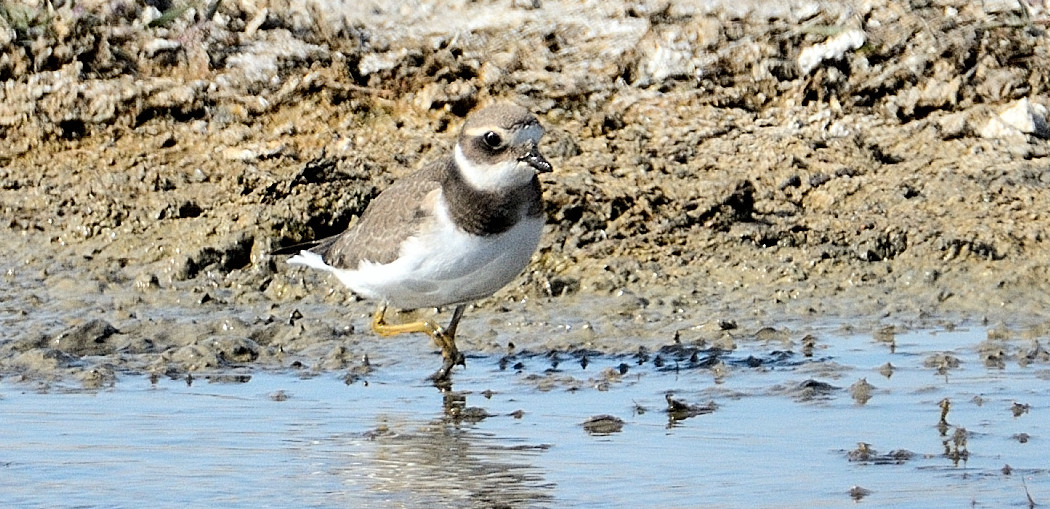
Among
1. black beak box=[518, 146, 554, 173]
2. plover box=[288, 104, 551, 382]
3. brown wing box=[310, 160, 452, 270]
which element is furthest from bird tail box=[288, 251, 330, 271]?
black beak box=[518, 146, 554, 173]

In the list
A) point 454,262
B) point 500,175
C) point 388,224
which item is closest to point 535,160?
point 500,175

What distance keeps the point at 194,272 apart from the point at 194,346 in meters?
1.36

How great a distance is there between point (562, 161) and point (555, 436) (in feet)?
11.5

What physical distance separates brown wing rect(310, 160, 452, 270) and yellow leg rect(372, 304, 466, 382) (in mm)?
345

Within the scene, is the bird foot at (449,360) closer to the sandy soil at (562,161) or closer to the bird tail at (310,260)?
the sandy soil at (562,161)

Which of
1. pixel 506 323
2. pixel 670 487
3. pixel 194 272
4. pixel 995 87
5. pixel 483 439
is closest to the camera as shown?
pixel 670 487

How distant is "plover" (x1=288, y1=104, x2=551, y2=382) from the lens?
23.7 feet

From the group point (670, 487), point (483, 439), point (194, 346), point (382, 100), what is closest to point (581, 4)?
point (382, 100)

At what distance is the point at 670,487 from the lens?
5684 millimetres

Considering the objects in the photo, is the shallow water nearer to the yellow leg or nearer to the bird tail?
the yellow leg

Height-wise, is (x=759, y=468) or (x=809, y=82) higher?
(x=809, y=82)

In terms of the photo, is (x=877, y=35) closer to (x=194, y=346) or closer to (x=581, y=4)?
(x=581, y=4)

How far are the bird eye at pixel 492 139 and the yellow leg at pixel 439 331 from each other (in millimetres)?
923

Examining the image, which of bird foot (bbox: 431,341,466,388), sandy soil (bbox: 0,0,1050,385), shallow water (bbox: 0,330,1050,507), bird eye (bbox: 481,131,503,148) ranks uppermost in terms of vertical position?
sandy soil (bbox: 0,0,1050,385)
